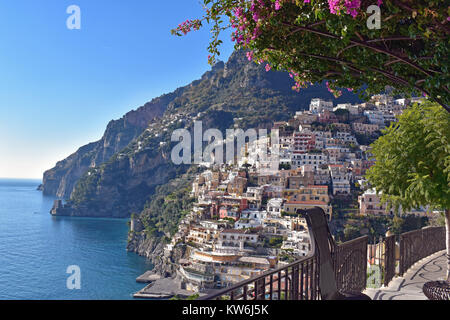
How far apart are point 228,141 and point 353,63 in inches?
3234

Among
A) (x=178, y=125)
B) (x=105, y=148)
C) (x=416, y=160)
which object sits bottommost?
(x=416, y=160)

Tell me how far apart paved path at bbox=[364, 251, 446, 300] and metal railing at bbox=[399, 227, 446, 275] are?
0.12m

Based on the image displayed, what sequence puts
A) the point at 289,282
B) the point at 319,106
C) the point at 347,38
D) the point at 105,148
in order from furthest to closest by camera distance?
the point at 105,148, the point at 319,106, the point at 289,282, the point at 347,38

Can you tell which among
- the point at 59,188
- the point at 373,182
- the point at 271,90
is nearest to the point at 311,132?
the point at 271,90

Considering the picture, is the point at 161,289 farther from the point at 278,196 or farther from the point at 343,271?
the point at 343,271

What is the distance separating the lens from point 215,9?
8.82 ft

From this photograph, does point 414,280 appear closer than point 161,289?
Yes

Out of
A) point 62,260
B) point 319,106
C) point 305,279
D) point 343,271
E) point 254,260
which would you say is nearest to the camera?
point 305,279

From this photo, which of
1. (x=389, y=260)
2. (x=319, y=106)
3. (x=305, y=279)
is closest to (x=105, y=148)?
(x=319, y=106)

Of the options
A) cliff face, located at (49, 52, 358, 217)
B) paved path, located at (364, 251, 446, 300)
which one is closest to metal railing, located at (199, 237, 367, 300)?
paved path, located at (364, 251, 446, 300)

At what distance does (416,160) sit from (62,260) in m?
54.6

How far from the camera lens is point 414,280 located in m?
5.54

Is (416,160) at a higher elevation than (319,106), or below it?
below
